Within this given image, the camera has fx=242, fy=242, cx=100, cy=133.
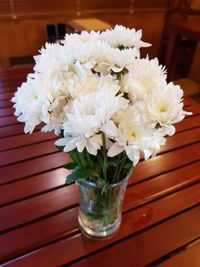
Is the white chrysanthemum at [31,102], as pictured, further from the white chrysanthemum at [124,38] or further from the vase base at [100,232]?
the vase base at [100,232]

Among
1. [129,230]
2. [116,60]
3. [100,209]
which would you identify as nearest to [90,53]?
[116,60]

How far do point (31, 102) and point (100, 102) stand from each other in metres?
0.11

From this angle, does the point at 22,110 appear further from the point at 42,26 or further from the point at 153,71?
the point at 42,26

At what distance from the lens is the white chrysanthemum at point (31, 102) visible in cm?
36

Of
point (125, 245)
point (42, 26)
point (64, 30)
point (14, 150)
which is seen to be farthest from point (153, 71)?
point (42, 26)

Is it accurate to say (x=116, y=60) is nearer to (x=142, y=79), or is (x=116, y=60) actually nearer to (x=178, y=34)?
(x=142, y=79)

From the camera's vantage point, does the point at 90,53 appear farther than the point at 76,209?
No

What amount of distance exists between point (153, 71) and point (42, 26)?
9.50ft

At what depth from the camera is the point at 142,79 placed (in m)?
0.40

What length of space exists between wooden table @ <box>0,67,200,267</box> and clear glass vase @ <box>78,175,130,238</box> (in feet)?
0.07

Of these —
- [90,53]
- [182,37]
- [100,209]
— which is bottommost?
[182,37]

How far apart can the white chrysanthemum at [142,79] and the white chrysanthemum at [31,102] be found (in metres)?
0.14

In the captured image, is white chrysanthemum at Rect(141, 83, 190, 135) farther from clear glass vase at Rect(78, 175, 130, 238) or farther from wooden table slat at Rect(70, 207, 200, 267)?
wooden table slat at Rect(70, 207, 200, 267)

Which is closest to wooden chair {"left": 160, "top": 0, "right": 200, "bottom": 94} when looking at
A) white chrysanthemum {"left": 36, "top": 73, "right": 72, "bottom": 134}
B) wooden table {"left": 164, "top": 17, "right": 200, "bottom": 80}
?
→ wooden table {"left": 164, "top": 17, "right": 200, "bottom": 80}
